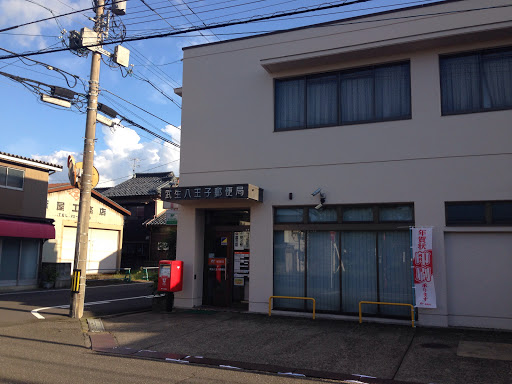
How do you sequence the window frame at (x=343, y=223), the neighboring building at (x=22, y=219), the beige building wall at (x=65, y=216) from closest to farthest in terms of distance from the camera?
the window frame at (x=343, y=223)
the neighboring building at (x=22, y=219)
the beige building wall at (x=65, y=216)

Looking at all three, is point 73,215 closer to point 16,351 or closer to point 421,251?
point 16,351

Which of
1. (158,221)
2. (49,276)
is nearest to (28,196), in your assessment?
(49,276)

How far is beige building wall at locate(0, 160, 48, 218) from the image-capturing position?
69.5 feet

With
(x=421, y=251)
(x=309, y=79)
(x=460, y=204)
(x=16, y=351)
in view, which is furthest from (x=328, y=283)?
(x=16, y=351)

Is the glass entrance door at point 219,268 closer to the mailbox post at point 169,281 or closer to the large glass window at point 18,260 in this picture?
the mailbox post at point 169,281

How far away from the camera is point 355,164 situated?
11.9 meters

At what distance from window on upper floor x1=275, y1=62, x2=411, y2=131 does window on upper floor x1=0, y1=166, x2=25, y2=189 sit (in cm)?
1506

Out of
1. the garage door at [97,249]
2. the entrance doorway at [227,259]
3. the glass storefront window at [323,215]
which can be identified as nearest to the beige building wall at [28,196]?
the garage door at [97,249]

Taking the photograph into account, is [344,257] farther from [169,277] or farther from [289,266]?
[169,277]

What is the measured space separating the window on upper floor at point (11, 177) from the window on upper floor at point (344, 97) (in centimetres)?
1506

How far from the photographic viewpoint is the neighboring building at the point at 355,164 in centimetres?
1053

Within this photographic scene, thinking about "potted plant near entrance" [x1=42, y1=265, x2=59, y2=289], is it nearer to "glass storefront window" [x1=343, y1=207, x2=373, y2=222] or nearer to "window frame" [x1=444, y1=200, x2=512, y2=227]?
Result: "glass storefront window" [x1=343, y1=207, x2=373, y2=222]

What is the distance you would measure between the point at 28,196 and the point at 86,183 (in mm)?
11358

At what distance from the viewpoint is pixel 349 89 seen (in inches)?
485
